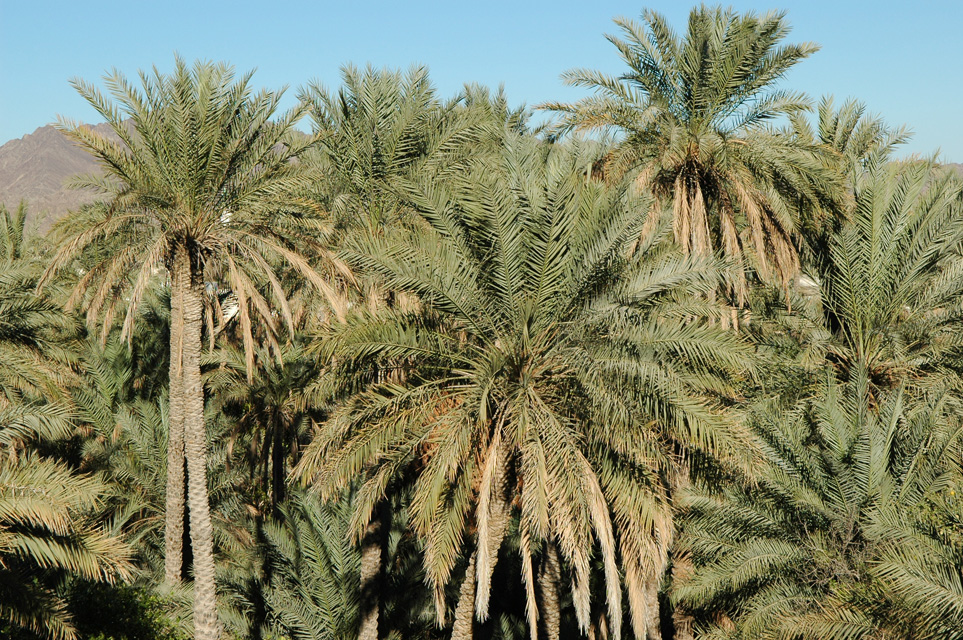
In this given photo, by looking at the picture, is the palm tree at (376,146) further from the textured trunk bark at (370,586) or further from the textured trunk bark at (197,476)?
the textured trunk bark at (197,476)

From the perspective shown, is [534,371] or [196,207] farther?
[196,207]

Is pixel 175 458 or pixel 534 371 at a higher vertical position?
pixel 534 371

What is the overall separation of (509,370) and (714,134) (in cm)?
605

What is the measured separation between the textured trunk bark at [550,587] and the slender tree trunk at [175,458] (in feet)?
20.5

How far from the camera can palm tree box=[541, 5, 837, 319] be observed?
12227 mm

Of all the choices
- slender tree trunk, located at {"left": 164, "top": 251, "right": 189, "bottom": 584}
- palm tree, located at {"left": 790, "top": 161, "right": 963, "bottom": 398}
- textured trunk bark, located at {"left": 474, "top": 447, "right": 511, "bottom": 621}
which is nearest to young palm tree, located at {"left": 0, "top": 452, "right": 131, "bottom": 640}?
textured trunk bark, located at {"left": 474, "top": 447, "right": 511, "bottom": 621}

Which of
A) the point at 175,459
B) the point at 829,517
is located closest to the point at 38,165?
the point at 175,459

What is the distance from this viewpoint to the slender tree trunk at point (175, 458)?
41.7 ft

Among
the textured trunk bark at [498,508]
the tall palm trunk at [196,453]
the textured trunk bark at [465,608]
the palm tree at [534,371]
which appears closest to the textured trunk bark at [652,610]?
the textured trunk bark at [465,608]

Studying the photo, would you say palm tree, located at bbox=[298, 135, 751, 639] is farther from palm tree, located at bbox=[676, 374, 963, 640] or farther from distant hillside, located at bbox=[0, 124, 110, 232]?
distant hillside, located at bbox=[0, 124, 110, 232]

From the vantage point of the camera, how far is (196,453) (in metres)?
11.7

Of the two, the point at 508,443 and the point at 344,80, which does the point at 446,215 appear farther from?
the point at 344,80

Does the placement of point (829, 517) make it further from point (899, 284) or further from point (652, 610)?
point (652, 610)

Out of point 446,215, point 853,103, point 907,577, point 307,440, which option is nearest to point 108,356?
point 307,440
